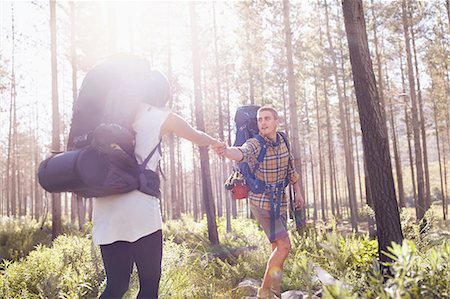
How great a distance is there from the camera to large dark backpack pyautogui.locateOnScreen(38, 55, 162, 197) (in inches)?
78.4

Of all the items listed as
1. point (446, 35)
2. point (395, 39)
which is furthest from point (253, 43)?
point (446, 35)

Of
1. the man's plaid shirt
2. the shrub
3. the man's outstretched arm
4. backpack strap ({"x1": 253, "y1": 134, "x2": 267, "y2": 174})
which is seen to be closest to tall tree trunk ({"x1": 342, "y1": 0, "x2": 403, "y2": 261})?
the man's plaid shirt

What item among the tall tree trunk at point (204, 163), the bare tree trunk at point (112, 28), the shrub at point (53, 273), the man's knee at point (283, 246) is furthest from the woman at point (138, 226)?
the bare tree trunk at point (112, 28)

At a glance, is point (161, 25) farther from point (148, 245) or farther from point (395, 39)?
point (148, 245)

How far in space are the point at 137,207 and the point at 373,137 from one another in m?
2.71

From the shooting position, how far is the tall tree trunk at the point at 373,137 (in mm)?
3693

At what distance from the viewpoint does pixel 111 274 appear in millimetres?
2127

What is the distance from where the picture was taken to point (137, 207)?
80.8 inches

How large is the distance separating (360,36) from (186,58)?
2099 centimetres

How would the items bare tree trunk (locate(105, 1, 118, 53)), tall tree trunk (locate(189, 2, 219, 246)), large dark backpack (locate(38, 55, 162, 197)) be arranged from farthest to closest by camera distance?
bare tree trunk (locate(105, 1, 118, 53)) → tall tree trunk (locate(189, 2, 219, 246)) → large dark backpack (locate(38, 55, 162, 197))

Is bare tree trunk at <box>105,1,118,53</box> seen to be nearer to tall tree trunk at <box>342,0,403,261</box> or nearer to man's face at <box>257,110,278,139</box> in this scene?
man's face at <box>257,110,278,139</box>

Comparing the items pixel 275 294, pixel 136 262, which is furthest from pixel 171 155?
pixel 136 262

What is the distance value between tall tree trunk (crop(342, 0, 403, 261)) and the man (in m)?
0.86

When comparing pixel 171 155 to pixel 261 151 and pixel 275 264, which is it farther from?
pixel 275 264
